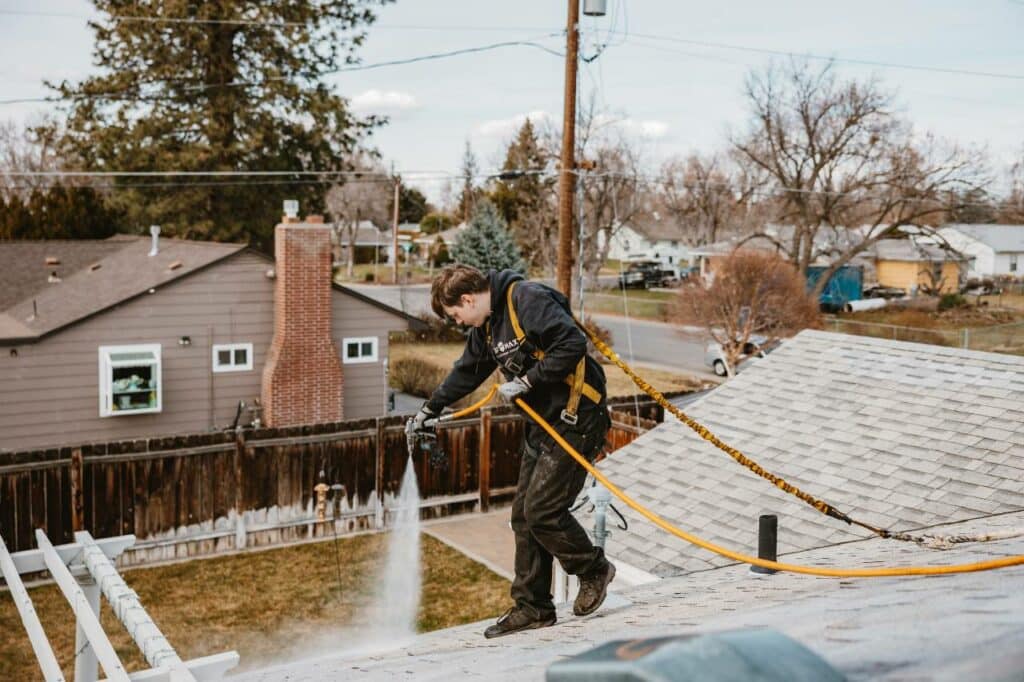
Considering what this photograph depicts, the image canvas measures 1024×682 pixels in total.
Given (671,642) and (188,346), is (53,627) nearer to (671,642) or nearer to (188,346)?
(188,346)

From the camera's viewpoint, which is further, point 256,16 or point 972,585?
point 256,16

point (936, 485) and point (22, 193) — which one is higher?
point (22, 193)

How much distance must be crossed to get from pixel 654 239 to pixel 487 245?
52.7 metres

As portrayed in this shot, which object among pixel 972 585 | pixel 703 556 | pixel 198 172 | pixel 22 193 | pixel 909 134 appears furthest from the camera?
pixel 22 193

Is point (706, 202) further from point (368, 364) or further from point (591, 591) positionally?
point (591, 591)

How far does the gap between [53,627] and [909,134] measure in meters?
39.6

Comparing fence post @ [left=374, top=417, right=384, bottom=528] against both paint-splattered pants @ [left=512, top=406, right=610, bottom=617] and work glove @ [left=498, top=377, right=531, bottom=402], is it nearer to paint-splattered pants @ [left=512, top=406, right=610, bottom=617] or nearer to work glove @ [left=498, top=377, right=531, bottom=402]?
paint-splattered pants @ [left=512, top=406, right=610, bottom=617]

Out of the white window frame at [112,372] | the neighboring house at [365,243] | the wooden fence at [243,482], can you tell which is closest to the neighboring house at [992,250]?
the neighboring house at [365,243]

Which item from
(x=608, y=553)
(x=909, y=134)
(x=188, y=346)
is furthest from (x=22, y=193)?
(x=608, y=553)

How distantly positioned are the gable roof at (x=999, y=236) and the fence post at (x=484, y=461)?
53.9m

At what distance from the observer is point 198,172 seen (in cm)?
2994

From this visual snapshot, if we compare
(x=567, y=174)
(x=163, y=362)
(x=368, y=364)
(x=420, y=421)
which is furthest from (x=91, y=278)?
(x=420, y=421)

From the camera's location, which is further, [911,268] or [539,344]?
[911,268]

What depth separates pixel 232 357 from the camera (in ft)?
62.8
